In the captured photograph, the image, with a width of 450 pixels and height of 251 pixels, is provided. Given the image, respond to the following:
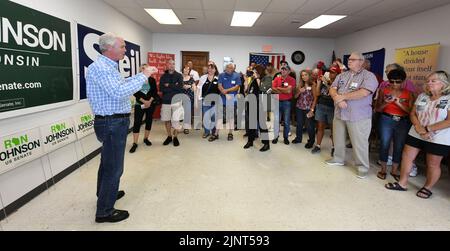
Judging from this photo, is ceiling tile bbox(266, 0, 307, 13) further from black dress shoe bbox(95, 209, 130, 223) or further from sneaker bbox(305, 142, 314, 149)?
black dress shoe bbox(95, 209, 130, 223)

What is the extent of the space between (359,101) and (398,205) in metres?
1.28

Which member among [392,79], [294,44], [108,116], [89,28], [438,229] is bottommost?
[438,229]

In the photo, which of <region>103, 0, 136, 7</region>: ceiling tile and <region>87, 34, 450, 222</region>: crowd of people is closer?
<region>87, 34, 450, 222</region>: crowd of people

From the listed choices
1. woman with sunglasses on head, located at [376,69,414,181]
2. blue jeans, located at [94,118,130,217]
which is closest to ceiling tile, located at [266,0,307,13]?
woman with sunglasses on head, located at [376,69,414,181]

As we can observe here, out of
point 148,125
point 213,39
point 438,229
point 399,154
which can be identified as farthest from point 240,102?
point 213,39

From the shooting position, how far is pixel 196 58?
910 centimetres

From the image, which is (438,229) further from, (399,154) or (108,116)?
(108,116)

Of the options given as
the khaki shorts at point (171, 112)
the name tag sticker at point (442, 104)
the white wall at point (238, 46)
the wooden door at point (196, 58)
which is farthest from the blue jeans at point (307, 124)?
the wooden door at point (196, 58)

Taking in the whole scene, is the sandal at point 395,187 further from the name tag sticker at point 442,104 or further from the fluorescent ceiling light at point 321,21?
the fluorescent ceiling light at point 321,21

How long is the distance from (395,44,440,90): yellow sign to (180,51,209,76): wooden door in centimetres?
559

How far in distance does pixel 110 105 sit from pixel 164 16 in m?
4.76

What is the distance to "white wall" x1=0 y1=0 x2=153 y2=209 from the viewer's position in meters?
2.61

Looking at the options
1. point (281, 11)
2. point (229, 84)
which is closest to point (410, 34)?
point (281, 11)

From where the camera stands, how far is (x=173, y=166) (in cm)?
390
